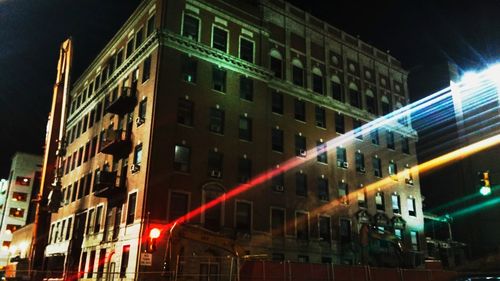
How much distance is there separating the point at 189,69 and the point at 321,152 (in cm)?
1494

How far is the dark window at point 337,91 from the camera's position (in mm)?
44250

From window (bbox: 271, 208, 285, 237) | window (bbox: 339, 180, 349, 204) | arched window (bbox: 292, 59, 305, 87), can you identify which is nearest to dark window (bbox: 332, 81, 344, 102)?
arched window (bbox: 292, 59, 305, 87)

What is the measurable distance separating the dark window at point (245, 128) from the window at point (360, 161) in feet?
44.0

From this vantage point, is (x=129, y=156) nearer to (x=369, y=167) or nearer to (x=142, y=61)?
(x=142, y=61)

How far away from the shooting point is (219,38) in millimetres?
36062


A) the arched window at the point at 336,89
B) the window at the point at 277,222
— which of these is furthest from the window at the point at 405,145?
the window at the point at 277,222

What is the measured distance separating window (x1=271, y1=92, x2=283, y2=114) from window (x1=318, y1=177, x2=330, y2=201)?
7276 mm

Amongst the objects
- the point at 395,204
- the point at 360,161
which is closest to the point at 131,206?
the point at 360,161

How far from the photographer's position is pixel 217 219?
31203 millimetres

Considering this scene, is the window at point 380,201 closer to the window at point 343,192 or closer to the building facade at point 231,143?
the building facade at point 231,143

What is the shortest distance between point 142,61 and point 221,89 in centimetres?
673

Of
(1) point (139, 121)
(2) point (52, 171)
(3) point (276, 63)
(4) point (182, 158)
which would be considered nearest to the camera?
(2) point (52, 171)

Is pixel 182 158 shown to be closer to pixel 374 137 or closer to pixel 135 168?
pixel 135 168

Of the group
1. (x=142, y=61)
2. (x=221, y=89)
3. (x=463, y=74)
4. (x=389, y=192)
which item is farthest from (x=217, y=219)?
(x=463, y=74)
